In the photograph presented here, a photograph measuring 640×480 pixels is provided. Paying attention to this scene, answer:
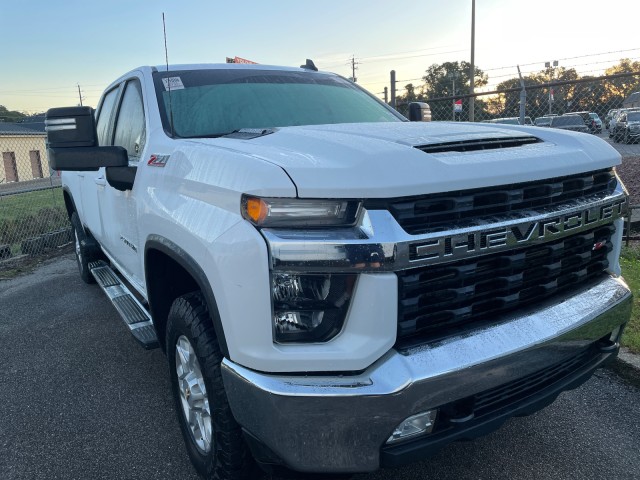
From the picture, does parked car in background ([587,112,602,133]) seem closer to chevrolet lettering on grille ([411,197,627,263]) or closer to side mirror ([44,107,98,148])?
chevrolet lettering on grille ([411,197,627,263])

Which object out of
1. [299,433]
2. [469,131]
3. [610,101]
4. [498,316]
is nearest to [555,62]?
[610,101]

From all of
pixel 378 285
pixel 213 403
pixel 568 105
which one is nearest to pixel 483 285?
pixel 378 285

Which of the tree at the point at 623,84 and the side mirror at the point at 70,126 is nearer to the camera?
the side mirror at the point at 70,126

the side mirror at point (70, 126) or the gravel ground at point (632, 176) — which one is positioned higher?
the side mirror at point (70, 126)

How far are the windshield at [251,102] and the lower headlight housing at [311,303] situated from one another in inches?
55.7

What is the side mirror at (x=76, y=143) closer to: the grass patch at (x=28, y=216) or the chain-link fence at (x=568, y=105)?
the chain-link fence at (x=568, y=105)

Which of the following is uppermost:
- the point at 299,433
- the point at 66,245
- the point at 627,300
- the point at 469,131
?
the point at 469,131

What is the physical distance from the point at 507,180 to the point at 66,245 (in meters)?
8.46

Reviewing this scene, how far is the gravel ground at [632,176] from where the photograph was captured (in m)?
7.30

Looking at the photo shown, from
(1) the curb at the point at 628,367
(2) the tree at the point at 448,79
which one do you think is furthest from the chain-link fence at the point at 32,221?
(2) the tree at the point at 448,79

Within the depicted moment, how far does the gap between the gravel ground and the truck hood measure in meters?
5.48

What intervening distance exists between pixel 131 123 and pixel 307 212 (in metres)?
2.23

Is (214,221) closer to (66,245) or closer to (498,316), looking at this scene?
(498,316)

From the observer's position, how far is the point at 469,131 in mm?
2424
